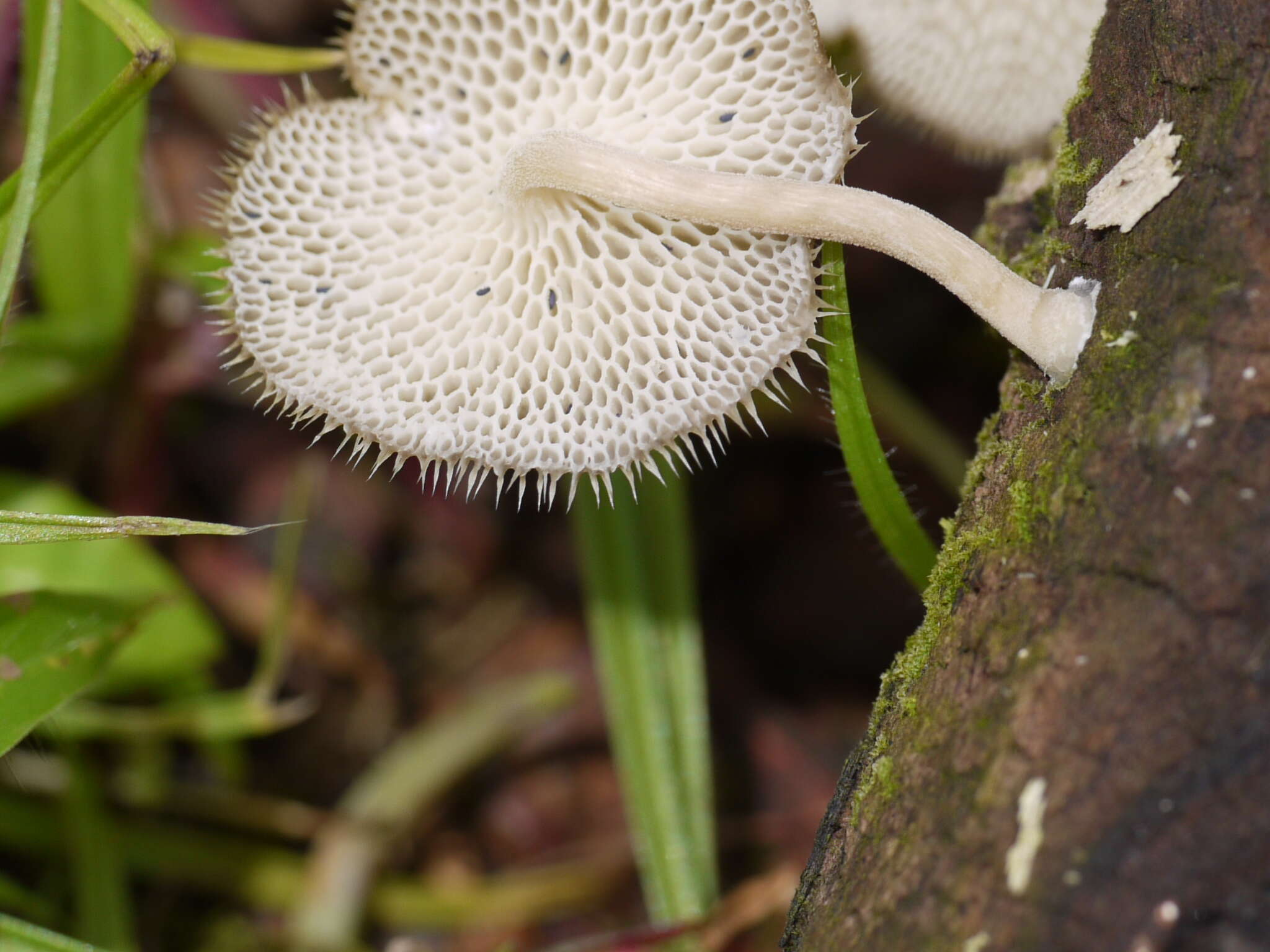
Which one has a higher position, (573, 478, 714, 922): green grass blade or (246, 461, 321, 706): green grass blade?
(246, 461, 321, 706): green grass blade

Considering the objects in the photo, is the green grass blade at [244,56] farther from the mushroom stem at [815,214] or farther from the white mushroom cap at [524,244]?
the mushroom stem at [815,214]

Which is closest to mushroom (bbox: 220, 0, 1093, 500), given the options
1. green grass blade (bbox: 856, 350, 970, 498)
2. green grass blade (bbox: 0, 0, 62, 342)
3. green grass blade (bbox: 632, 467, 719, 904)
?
green grass blade (bbox: 0, 0, 62, 342)

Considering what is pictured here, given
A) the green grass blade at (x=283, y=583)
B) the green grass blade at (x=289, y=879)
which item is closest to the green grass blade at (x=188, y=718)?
the green grass blade at (x=283, y=583)

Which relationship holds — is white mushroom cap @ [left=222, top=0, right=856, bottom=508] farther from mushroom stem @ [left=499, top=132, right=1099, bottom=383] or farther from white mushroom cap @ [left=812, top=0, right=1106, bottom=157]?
white mushroom cap @ [left=812, top=0, right=1106, bottom=157]

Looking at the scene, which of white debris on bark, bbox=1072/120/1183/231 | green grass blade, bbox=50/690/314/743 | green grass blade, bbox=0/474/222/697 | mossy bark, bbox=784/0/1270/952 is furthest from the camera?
green grass blade, bbox=50/690/314/743

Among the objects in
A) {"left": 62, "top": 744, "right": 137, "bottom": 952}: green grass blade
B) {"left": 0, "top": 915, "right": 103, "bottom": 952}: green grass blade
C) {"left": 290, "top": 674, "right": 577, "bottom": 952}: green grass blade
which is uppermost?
{"left": 0, "top": 915, "right": 103, "bottom": 952}: green grass blade

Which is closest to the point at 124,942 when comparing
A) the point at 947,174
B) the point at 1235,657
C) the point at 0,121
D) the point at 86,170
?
the point at 86,170

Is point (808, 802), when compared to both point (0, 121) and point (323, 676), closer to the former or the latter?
point (323, 676)
